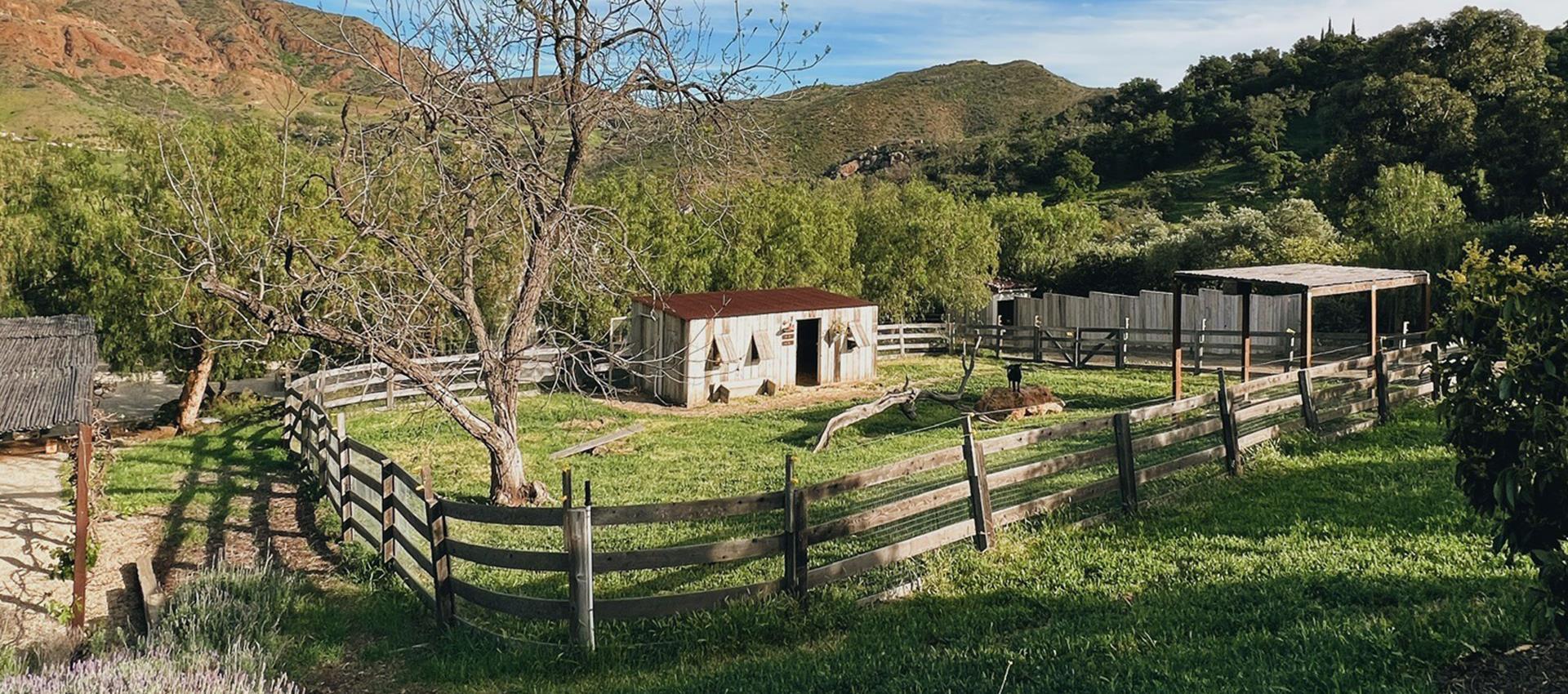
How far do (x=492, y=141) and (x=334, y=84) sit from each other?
3.04 metres

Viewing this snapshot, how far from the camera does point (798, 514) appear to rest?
6492mm

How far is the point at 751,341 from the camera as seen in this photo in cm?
2105

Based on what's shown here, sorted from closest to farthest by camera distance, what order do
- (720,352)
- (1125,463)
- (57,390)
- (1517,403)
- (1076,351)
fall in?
(1517,403) → (57,390) → (1125,463) → (720,352) → (1076,351)

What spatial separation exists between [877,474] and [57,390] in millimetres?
6602

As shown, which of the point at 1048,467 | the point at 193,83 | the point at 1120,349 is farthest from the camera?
the point at 193,83

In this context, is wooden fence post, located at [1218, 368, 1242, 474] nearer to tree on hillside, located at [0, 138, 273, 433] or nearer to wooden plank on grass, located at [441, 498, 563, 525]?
wooden plank on grass, located at [441, 498, 563, 525]

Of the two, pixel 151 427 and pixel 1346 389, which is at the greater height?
pixel 1346 389

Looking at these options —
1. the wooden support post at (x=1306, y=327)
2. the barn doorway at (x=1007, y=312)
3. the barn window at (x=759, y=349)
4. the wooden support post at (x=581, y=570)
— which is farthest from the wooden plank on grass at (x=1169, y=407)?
the barn doorway at (x=1007, y=312)

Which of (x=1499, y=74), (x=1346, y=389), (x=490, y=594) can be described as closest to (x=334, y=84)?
(x=490, y=594)

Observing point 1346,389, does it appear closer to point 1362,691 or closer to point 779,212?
point 1362,691

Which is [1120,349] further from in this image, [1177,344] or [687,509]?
[687,509]

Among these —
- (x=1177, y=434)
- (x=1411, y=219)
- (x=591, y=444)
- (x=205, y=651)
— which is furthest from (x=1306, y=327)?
(x=1411, y=219)

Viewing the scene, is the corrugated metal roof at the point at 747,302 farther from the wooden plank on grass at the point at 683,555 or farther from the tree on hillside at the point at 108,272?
the wooden plank on grass at the point at 683,555

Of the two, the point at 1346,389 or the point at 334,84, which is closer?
the point at 334,84
